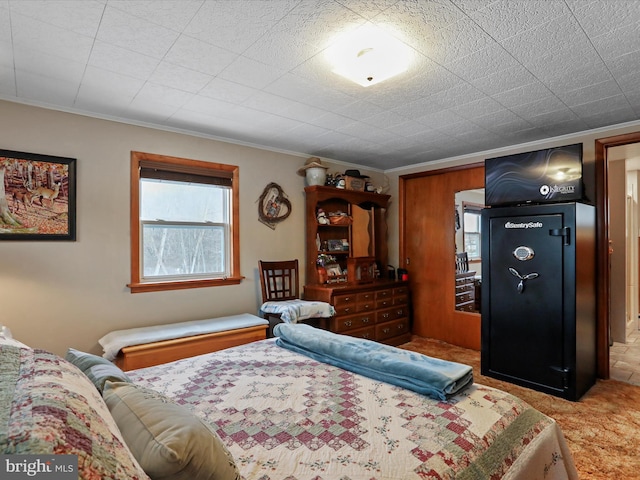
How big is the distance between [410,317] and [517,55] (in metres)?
3.71

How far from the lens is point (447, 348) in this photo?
4402mm

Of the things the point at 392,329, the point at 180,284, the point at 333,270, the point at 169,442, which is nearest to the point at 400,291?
the point at 392,329

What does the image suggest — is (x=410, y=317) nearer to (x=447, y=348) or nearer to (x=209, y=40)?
(x=447, y=348)

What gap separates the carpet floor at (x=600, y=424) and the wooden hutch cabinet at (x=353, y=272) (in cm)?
121

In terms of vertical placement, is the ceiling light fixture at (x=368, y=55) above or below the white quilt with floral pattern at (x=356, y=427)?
above

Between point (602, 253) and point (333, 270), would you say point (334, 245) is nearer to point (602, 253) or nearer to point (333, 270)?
point (333, 270)

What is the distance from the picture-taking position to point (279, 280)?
405cm

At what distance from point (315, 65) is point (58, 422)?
212cm

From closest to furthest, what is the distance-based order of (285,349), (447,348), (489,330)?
(285,349), (489,330), (447,348)

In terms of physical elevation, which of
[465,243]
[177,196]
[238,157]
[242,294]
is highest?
[238,157]

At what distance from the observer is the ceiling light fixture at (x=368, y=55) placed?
6.17 ft

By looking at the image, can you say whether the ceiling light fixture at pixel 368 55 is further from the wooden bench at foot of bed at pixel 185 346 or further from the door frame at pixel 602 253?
the door frame at pixel 602 253

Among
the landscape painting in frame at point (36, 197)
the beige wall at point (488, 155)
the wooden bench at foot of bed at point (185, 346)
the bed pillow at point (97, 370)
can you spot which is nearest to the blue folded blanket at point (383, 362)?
the wooden bench at foot of bed at point (185, 346)

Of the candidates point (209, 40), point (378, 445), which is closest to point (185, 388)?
point (378, 445)
